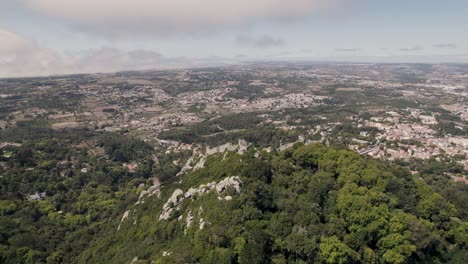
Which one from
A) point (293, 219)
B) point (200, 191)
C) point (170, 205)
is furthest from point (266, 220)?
point (170, 205)

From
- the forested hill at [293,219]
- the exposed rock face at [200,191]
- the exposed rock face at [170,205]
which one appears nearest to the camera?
the forested hill at [293,219]

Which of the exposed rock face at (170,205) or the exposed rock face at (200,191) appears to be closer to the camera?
the exposed rock face at (200,191)

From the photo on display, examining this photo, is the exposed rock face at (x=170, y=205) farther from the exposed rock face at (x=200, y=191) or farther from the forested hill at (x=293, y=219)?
the forested hill at (x=293, y=219)

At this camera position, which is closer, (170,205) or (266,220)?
(266,220)

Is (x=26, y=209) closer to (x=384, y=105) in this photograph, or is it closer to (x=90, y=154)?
(x=90, y=154)

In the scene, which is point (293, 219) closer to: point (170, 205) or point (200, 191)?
point (200, 191)

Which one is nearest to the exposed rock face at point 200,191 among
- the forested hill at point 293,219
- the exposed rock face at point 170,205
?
the exposed rock face at point 170,205
